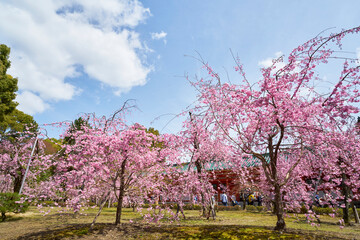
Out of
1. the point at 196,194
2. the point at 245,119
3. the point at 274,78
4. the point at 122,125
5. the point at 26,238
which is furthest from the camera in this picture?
the point at 196,194

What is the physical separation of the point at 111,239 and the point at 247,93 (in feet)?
19.1

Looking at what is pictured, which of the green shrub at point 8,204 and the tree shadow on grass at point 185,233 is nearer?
the tree shadow on grass at point 185,233

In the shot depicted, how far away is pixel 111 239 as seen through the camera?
593 cm

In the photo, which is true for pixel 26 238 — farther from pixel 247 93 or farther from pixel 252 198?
pixel 252 198

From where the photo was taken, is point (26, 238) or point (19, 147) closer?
point (26, 238)

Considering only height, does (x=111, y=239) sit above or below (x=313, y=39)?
below

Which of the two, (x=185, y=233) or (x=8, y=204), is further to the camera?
(x=8, y=204)

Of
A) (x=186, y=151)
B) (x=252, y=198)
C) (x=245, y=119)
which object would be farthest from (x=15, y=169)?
(x=252, y=198)

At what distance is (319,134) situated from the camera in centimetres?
623

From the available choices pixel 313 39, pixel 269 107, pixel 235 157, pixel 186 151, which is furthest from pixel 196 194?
pixel 313 39

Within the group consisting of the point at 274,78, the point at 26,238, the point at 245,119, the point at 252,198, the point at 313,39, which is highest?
the point at 313,39

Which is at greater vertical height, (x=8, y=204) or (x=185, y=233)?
(x=8, y=204)

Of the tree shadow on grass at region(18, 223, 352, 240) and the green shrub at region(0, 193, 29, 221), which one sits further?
the green shrub at region(0, 193, 29, 221)

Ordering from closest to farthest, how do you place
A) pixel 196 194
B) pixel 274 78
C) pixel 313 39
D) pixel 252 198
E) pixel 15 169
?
pixel 313 39, pixel 274 78, pixel 196 194, pixel 15 169, pixel 252 198
